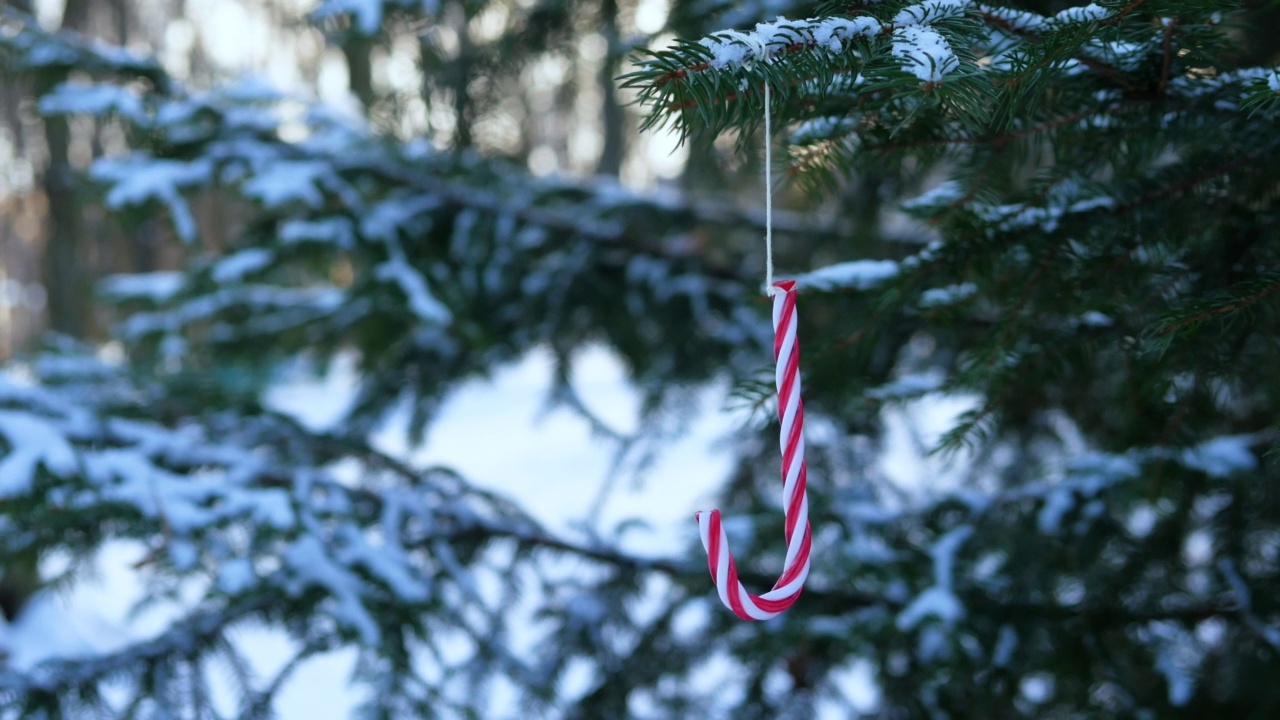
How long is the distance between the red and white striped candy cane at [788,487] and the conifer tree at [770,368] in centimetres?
22

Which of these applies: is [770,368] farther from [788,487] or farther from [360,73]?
[360,73]

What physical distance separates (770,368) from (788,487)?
0.41 m

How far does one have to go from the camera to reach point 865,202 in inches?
105

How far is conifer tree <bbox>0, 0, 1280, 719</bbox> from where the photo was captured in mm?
1183

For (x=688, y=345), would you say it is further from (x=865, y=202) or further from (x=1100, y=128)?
(x=1100, y=128)

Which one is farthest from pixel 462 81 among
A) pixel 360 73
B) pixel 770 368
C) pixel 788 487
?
pixel 360 73

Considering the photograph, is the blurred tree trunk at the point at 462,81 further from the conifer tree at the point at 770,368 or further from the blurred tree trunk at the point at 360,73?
the blurred tree trunk at the point at 360,73

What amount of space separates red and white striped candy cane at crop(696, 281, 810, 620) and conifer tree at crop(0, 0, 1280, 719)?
0.71 feet

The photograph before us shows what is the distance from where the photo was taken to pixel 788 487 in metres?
1.13

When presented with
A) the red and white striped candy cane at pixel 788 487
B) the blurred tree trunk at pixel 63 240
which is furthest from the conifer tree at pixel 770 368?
the blurred tree trunk at pixel 63 240

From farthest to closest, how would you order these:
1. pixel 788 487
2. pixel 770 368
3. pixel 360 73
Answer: pixel 360 73 < pixel 770 368 < pixel 788 487

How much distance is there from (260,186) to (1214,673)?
2566 mm

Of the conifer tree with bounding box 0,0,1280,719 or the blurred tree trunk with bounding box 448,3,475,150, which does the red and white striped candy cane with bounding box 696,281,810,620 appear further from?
the blurred tree trunk with bounding box 448,3,475,150

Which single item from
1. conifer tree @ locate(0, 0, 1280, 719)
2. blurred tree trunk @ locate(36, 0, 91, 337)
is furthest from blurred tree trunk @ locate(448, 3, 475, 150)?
blurred tree trunk @ locate(36, 0, 91, 337)
